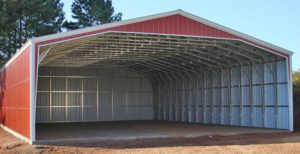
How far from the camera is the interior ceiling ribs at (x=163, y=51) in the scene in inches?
766

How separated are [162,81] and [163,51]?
1111cm

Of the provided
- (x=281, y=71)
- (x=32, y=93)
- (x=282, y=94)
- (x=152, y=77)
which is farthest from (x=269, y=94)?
(x=152, y=77)

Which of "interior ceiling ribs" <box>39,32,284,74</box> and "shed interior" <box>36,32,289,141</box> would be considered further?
"shed interior" <box>36,32,289,141</box>

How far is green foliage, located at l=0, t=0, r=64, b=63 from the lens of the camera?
3628 cm

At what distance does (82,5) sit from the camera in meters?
46.2

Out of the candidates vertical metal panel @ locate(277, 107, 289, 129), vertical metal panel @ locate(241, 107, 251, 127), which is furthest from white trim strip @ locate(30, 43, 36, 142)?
vertical metal panel @ locate(241, 107, 251, 127)

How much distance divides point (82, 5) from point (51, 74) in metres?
16.0

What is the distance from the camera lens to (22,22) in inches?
1532

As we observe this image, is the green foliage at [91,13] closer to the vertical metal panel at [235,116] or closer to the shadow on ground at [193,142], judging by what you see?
the vertical metal panel at [235,116]

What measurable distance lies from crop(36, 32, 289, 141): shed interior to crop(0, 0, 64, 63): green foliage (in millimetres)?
7128

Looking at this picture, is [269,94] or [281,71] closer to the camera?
[281,71]

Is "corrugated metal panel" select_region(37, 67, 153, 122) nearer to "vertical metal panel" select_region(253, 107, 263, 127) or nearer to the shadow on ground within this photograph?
"vertical metal panel" select_region(253, 107, 263, 127)

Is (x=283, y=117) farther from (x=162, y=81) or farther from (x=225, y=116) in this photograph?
(x=162, y=81)

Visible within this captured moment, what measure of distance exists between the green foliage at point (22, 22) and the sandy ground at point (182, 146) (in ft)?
75.4
